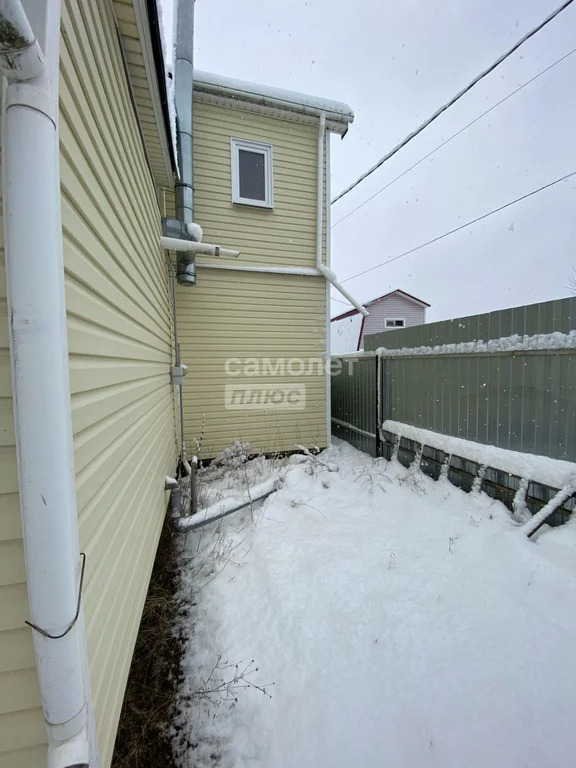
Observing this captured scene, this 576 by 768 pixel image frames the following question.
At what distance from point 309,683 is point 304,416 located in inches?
168

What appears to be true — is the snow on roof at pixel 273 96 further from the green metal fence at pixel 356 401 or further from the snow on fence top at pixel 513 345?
the snow on fence top at pixel 513 345

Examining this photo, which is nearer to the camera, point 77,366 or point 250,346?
point 77,366

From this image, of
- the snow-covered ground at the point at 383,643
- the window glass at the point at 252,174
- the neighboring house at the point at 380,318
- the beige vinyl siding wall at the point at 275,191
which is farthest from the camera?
the neighboring house at the point at 380,318

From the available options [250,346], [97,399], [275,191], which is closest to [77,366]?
[97,399]

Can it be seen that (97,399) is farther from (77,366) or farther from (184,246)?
(184,246)

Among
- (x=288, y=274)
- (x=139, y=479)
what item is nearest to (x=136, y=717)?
(x=139, y=479)

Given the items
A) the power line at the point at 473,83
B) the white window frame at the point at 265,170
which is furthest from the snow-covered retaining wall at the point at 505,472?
the power line at the point at 473,83

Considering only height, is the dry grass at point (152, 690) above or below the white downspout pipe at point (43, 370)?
below

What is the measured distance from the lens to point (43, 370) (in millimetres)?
814

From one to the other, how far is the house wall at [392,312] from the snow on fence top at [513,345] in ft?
36.6

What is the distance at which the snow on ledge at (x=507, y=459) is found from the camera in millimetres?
2697

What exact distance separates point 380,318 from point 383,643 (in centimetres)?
1496

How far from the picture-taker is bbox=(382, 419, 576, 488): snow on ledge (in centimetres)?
270

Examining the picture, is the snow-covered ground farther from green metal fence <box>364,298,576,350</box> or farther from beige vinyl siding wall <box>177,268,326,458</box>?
beige vinyl siding wall <box>177,268,326,458</box>
